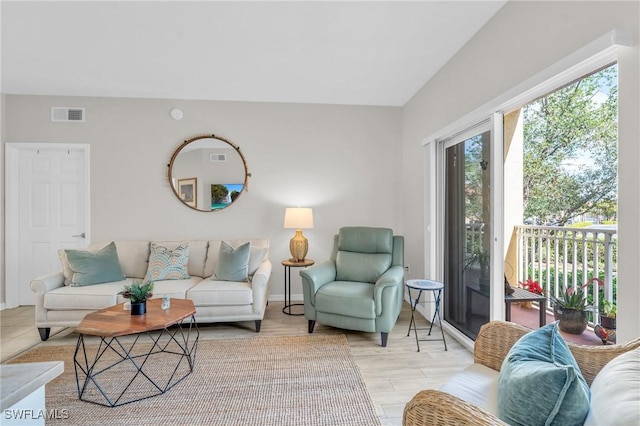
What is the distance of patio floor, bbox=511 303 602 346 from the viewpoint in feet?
7.79

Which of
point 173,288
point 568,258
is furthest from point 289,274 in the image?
point 568,258

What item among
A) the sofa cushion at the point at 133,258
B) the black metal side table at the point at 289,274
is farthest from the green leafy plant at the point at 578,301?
the sofa cushion at the point at 133,258

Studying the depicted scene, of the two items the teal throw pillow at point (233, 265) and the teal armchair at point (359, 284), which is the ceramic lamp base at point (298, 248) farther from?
the teal throw pillow at point (233, 265)

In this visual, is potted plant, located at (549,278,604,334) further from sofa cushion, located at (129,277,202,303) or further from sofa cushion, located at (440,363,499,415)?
sofa cushion, located at (129,277,202,303)

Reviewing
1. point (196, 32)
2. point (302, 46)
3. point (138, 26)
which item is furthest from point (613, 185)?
point (138, 26)

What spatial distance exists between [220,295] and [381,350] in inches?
61.3

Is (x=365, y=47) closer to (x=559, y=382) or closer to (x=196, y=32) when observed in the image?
(x=196, y=32)

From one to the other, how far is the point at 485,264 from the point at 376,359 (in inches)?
46.5

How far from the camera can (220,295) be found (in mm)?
3018

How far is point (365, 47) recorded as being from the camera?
2719 mm

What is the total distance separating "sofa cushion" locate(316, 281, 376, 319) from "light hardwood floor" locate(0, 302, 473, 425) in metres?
0.29

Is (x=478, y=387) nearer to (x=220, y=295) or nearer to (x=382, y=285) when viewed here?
(x=382, y=285)

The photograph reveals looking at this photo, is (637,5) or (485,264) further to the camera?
(485,264)

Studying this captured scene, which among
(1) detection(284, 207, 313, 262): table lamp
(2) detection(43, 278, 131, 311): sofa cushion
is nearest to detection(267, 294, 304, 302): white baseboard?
(1) detection(284, 207, 313, 262): table lamp
